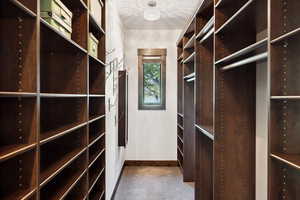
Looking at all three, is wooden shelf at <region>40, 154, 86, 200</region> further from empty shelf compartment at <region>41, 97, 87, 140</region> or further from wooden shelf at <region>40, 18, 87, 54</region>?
wooden shelf at <region>40, 18, 87, 54</region>

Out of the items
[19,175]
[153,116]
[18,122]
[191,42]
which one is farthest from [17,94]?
[153,116]

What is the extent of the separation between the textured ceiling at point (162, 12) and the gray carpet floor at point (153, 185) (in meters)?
2.90

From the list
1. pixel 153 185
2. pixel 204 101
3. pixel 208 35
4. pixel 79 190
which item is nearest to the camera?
pixel 79 190

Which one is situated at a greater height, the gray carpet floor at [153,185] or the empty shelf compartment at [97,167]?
the empty shelf compartment at [97,167]

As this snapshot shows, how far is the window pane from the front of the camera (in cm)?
559

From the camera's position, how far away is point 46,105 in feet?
6.57

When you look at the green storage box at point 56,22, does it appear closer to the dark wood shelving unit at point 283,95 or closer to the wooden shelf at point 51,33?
the wooden shelf at point 51,33

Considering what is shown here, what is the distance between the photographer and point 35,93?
3.65ft

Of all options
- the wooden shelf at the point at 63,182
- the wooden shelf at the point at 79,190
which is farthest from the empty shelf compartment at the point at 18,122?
the wooden shelf at the point at 79,190

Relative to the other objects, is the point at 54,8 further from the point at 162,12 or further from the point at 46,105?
the point at 162,12

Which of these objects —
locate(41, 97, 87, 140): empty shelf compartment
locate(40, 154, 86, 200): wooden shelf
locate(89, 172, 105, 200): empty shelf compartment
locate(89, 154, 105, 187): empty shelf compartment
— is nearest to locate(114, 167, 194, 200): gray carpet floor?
locate(89, 172, 105, 200): empty shelf compartment

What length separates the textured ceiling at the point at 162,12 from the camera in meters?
4.02

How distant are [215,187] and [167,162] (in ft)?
10.9

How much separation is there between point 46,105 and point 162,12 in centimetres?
308
